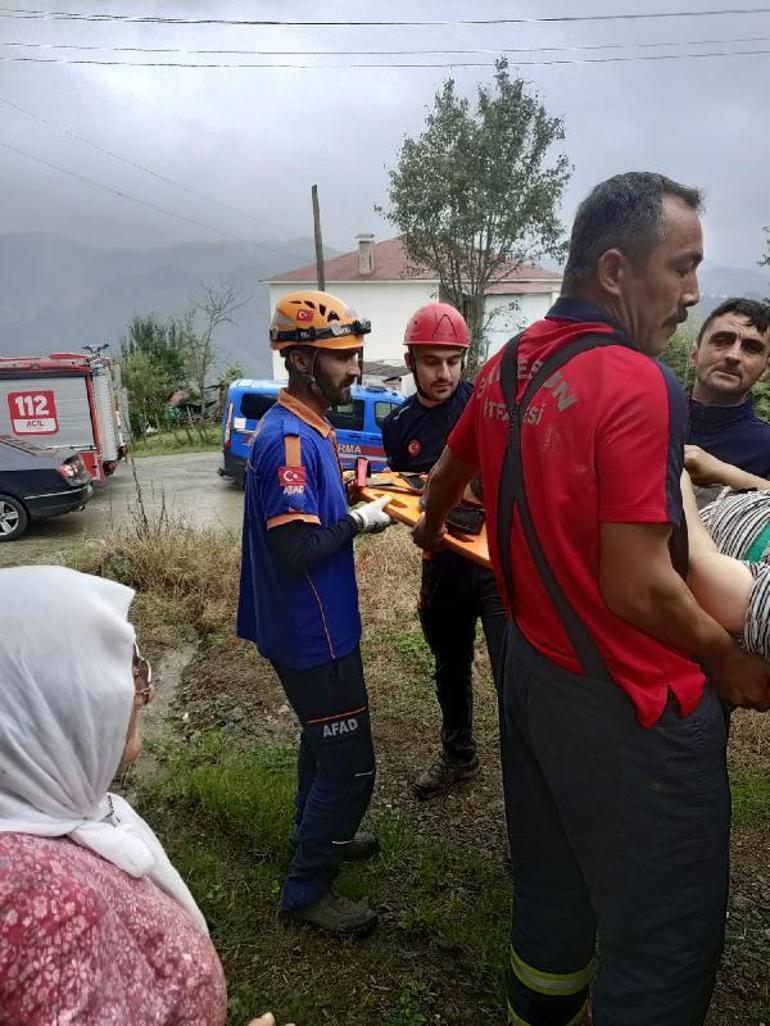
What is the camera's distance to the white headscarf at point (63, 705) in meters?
0.99

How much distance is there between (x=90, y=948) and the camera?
923 millimetres

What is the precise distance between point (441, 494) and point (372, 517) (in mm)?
434

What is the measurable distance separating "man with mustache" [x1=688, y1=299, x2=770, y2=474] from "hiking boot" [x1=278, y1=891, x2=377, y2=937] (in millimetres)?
2013

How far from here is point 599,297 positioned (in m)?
1.44

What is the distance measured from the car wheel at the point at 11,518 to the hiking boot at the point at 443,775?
851cm

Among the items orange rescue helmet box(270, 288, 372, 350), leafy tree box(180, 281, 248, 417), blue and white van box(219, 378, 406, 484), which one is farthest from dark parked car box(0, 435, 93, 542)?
leafy tree box(180, 281, 248, 417)

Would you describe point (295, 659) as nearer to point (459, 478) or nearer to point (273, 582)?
point (273, 582)

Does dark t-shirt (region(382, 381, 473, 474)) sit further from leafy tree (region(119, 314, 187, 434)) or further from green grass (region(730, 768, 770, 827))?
leafy tree (region(119, 314, 187, 434))

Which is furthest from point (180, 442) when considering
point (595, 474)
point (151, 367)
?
point (595, 474)

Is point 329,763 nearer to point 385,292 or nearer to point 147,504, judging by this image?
point 147,504

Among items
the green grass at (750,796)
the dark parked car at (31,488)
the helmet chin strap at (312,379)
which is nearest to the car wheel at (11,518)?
the dark parked car at (31,488)

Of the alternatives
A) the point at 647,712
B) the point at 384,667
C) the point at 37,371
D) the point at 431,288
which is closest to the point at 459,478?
the point at 647,712

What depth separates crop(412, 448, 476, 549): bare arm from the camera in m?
2.03

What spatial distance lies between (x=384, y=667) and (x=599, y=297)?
354cm
